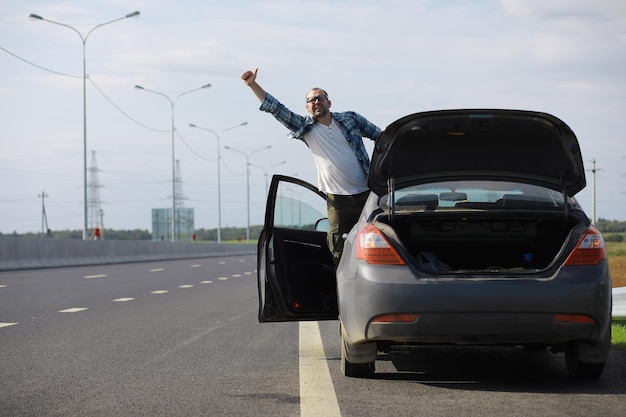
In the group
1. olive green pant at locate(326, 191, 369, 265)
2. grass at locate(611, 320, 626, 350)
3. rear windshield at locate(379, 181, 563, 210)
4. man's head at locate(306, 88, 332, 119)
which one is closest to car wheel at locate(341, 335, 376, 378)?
rear windshield at locate(379, 181, 563, 210)

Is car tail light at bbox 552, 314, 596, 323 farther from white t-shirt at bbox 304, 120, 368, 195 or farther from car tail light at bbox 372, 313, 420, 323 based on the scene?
white t-shirt at bbox 304, 120, 368, 195

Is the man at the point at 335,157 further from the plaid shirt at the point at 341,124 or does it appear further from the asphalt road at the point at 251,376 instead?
the asphalt road at the point at 251,376

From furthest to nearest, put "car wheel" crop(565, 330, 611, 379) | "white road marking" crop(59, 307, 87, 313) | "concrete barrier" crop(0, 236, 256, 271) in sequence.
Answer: "concrete barrier" crop(0, 236, 256, 271) < "white road marking" crop(59, 307, 87, 313) < "car wheel" crop(565, 330, 611, 379)

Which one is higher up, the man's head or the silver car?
the man's head

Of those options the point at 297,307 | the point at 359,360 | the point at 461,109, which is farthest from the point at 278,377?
the point at 461,109

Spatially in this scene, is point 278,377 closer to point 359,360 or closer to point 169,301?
point 359,360

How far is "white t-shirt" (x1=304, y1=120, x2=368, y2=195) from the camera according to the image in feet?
25.2

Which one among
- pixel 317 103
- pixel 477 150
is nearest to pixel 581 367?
pixel 477 150

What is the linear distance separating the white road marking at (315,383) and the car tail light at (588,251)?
1.60 m

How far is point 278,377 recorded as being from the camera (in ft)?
21.8

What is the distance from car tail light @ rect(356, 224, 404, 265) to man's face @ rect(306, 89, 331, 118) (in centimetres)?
158

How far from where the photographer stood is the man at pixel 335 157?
7.68 m

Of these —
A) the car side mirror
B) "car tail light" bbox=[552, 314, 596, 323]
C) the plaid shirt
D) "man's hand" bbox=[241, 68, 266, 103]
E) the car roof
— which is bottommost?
"car tail light" bbox=[552, 314, 596, 323]

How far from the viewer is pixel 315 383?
6363 millimetres
